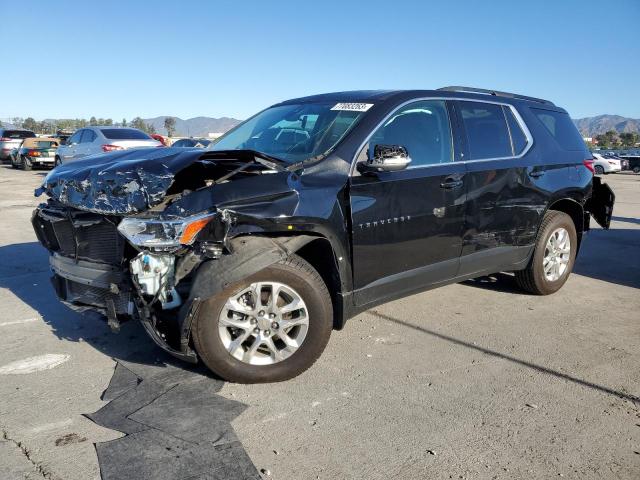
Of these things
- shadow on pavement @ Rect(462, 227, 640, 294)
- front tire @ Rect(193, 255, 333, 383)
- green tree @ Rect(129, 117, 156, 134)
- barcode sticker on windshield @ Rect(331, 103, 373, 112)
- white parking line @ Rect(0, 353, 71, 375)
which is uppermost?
green tree @ Rect(129, 117, 156, 134)

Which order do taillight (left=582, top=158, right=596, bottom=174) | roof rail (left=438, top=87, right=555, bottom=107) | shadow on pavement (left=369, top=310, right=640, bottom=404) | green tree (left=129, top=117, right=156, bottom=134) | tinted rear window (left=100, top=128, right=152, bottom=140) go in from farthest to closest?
green tree (left=129, top=117, right=156, bottom=134) → tinted rear window (left=100, top=128, right=152, bottom=140) → taillight (left=582, top=158, right=596, bottom=174) → roof rail (left=438, top=87, right=555, bottom=107) → shadow on pavement (left=369, top=310, right=640, bottom=404)

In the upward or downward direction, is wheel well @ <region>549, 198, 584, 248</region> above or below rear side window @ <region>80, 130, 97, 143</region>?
below

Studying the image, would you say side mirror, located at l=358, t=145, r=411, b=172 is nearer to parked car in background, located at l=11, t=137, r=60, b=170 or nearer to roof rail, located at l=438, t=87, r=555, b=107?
roof rail, located at l=438, t=87, r=555, b=107

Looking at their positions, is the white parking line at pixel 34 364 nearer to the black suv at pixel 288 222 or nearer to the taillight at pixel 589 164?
the black suv at pixel 288 222

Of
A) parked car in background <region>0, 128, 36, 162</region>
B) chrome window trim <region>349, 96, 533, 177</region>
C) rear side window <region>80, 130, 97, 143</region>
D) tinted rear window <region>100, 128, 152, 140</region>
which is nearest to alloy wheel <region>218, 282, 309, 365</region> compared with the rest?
chrome window trim <region>349, 96, 533, 177</region>

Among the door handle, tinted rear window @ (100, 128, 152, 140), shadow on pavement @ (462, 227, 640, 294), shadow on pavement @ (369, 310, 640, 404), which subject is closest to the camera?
shadow on pavement @ (369, 310, 640, 404)

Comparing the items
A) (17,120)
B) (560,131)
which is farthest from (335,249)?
(17,120)

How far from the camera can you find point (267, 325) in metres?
3.43

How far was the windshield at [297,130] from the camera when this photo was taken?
3924 millimetres

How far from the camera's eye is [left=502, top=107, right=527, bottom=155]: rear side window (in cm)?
497

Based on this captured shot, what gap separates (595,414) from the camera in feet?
10.4

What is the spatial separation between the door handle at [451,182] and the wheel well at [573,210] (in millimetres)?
1630

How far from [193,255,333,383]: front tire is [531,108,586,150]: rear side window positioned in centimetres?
326

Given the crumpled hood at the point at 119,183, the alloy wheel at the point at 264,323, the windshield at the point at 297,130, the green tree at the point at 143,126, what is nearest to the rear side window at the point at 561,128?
the windshield at the point at 297,130
